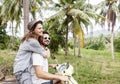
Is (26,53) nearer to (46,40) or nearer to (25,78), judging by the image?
(25,78)

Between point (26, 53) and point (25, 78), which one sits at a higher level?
point (26, 53)

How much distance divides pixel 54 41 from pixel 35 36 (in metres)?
31.1

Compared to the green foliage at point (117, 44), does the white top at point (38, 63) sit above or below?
above

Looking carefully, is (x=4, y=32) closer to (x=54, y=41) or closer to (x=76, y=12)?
(x=54, y=41)

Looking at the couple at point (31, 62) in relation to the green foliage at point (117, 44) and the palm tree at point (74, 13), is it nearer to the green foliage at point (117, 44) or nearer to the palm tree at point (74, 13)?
the palm tree at point (74, 13)

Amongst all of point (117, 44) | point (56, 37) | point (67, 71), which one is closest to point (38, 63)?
point (67, 71)

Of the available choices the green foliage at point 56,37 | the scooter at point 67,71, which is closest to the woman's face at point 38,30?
the scooter at point 67,71

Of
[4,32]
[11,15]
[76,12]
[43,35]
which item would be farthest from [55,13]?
[43,35]

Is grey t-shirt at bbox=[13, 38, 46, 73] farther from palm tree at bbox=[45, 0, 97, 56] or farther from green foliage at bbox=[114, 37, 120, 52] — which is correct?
green foliage at bbox=[114, 37, 120, 52]

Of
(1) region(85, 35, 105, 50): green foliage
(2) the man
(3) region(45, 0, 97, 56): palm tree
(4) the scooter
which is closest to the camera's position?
(2) the man

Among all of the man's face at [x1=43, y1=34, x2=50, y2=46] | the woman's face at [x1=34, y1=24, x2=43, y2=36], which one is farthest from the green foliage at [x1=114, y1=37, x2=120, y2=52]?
the woman's face at [x1=34, y1=24, x2=43, y2=36]

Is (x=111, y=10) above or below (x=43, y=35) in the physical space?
above

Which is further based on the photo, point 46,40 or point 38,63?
point 46,40

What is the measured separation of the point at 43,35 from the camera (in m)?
2.98
